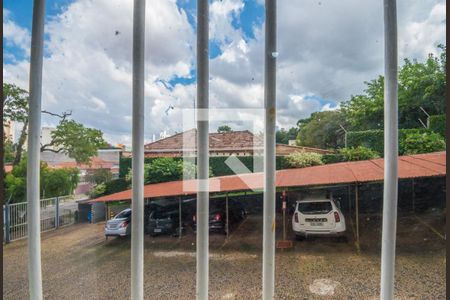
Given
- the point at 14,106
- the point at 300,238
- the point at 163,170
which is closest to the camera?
the point at 14,106

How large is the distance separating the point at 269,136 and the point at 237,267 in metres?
2.72

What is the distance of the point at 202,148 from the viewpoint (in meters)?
1.25

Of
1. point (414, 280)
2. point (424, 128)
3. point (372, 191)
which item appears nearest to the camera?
point (414, 280)

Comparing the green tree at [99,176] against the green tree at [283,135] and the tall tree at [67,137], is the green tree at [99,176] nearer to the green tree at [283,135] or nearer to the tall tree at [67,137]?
the tall tree at [67,137]

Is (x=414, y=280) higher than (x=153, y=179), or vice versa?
(x=153, y=179)

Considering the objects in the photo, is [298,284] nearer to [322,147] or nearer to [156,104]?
[156,104]

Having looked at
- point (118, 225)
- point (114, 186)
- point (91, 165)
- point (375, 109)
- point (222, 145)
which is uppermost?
point (375, 109)

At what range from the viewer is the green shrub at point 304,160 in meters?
5.12

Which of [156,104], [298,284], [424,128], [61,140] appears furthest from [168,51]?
[424,128]

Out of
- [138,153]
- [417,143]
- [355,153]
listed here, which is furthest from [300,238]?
[138,153]

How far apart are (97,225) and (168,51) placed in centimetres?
440

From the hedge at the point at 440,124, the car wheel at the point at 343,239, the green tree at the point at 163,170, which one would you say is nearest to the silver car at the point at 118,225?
the green tree at the point at 163,170

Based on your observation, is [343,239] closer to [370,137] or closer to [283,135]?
[370,137]

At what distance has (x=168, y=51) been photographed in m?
2.20
